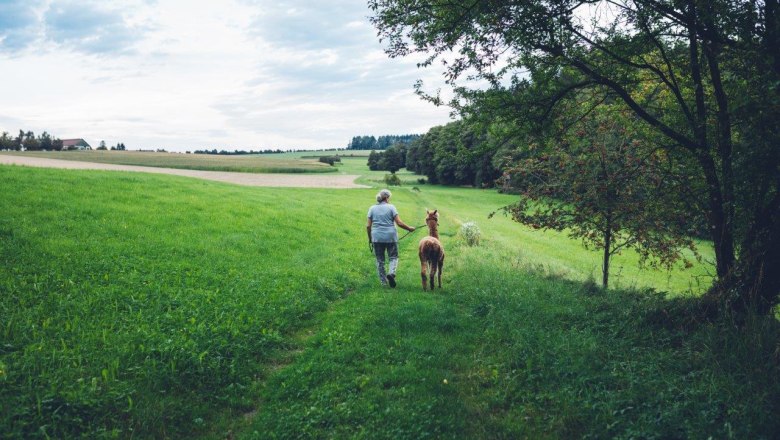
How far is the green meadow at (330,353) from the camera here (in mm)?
5031

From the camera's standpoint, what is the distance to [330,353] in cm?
725

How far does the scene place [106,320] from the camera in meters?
7.34

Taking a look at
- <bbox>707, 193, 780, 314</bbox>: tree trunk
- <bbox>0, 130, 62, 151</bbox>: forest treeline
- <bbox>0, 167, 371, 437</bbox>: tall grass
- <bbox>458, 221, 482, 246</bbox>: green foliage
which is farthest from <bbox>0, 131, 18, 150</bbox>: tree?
<bbox>707, 193, 780, 314</bbox>: tree trunk

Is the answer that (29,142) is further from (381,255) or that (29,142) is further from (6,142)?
(381,255)

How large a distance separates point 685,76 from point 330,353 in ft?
31.3

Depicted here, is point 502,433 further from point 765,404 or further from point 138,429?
point 138,429

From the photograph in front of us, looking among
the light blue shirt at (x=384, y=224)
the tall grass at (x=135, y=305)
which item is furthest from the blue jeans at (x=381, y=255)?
the tall grass at (x=135, y=305)

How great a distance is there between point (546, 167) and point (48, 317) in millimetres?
13697

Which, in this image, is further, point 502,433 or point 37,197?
point 37,197

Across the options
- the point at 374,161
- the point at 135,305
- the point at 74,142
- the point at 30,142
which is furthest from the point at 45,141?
the point at 135,305

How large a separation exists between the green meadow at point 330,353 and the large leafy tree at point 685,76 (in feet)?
4.90

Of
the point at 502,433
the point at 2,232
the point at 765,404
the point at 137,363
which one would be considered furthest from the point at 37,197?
the point at 765,404

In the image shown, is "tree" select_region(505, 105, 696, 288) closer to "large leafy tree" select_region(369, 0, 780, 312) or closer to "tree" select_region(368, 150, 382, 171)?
"large leafy tree" select_region(369, 0, 780, 312)

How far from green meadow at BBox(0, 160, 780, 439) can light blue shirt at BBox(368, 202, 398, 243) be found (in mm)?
1560
